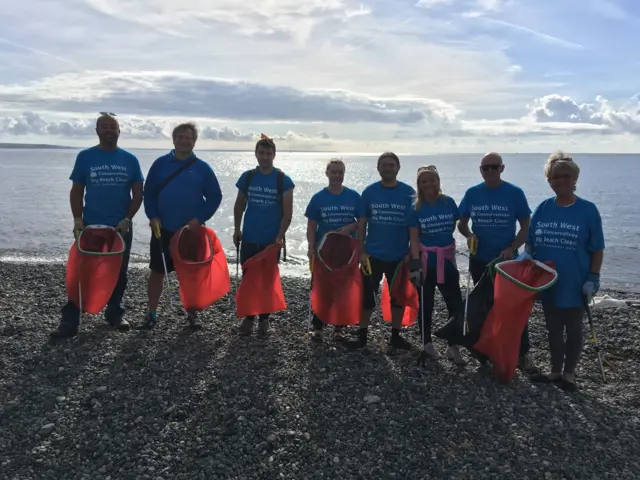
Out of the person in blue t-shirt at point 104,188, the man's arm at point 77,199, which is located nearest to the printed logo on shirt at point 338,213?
the person in blue t-shirt at point 104,188

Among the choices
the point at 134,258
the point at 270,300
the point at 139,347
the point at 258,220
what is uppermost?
the point at 258,220

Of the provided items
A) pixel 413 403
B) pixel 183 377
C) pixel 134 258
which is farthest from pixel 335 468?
pixel 134 258

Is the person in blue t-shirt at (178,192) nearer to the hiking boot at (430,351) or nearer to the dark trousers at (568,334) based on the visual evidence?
the hiking boot at (430,351)

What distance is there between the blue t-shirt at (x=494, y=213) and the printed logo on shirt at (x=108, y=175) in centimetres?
369

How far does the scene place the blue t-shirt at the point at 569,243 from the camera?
4793 mm

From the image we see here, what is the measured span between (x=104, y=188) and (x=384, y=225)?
122 inches

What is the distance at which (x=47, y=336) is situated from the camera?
6262mm

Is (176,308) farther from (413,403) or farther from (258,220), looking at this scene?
(413,403)

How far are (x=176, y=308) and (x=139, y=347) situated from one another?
177 cm

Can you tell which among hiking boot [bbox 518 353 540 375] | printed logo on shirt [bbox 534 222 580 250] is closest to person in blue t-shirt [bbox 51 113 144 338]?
printed logo on shirt [bbox 534 222 580 250]

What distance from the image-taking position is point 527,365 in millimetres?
5535

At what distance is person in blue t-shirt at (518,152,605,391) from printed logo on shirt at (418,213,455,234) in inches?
29.9

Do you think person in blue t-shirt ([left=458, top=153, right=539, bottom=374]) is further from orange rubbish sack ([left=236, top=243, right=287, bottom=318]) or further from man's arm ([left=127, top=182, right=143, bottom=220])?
man's arm ([left=127, top=182, right=143, bottom=220])

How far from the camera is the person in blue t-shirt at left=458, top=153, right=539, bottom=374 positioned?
519 cm
